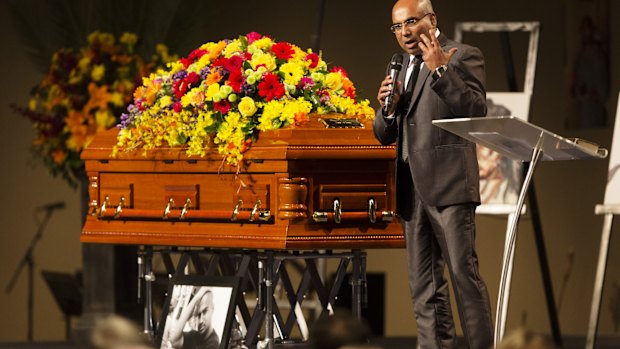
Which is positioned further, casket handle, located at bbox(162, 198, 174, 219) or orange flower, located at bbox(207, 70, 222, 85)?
casket handle, located at bbox(162, 198, 174, 219)

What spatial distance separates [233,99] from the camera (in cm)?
504

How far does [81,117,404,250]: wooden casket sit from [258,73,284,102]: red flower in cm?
17

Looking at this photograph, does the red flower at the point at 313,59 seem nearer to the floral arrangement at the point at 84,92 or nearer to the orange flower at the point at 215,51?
the orange flower at the point at 215,51

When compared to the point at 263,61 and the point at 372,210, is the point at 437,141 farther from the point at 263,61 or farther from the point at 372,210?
the point at 263,61

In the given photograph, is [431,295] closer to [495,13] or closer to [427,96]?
[427,96]

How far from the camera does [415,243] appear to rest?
441cm

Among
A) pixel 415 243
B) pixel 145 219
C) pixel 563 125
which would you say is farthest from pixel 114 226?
pixel 563 125

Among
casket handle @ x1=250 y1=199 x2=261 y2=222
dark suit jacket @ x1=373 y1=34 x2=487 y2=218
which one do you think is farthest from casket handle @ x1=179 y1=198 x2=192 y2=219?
dark suit jacket @ x1=373 y1=34 x2=487 y2=218

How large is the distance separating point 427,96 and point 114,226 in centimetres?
171

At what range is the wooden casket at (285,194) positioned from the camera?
4.86m

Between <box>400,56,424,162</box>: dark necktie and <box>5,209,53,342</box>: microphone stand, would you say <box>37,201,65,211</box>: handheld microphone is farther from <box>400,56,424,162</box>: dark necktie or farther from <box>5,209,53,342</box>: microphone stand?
<box>400,56,424,162</box>: dark necktie

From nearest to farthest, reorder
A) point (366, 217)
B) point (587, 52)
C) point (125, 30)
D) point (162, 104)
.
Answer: point (366, 217)
point (162, 104)
point (125, 30)
point (587, 52)

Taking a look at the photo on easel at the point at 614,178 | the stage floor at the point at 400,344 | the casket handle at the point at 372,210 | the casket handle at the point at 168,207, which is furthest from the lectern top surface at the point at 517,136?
the stage floor at the point at 400,344

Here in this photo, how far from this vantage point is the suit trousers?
4.26 metres
